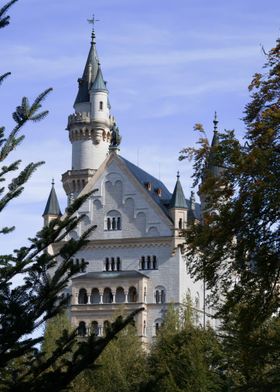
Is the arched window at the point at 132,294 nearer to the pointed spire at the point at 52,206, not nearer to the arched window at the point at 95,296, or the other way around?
the arched window at the point at 95,296

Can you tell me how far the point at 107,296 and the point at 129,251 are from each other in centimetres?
418

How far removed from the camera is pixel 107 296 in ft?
264

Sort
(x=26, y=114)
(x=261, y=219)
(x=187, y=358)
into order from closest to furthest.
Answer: (x=26, y=114) < (x=261, y=219) < (x=187, y=358)

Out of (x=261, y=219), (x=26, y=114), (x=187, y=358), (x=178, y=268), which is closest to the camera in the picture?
(x=26, y=114)

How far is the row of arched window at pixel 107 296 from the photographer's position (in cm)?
7981

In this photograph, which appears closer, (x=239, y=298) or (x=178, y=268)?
(x=239, y=298)

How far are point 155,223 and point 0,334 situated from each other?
66992 millimetres

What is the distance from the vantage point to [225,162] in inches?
948

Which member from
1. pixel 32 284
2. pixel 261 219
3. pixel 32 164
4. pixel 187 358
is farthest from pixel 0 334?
pixel 187 358

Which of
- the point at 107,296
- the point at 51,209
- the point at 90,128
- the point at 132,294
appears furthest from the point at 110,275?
the point at 90,128

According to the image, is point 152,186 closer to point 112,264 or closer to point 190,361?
point 112,264

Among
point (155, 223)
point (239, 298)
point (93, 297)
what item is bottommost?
point (239, 298)

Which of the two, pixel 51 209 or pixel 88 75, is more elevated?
pixel 88 75

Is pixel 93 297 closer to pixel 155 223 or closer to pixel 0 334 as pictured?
pixel 155 223
